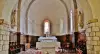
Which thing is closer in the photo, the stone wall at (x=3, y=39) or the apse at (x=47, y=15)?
the stone wall at (x=3, y=39)

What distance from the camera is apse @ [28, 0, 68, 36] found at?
1414 centimetres

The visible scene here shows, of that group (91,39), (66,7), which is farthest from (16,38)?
(91,39)

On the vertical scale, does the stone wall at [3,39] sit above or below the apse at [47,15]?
below

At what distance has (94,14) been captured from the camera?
177 inches

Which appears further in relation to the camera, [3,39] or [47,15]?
[47,15]

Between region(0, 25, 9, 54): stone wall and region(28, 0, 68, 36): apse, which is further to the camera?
region(28, 0, 68, 36): apse

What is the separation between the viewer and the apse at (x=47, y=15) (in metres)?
14.1

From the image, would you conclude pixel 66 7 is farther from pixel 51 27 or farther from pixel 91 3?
pixel 91 3

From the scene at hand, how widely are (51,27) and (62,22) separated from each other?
47.3 inches

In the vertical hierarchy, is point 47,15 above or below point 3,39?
above

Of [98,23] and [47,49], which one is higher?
[98,23]

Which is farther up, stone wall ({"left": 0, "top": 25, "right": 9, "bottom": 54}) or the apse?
the apse

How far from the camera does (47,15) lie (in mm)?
14711

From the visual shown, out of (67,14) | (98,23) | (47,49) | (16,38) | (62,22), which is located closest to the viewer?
(98,23)
